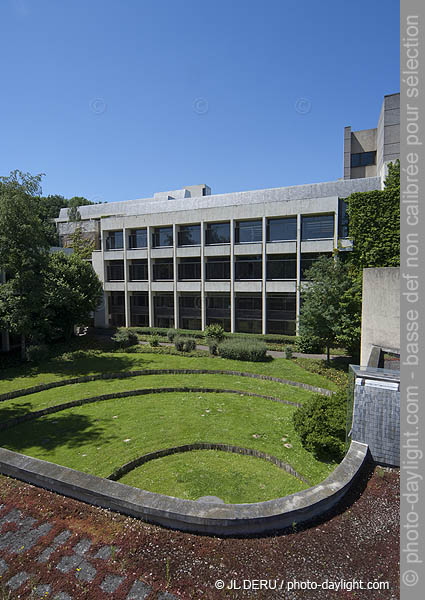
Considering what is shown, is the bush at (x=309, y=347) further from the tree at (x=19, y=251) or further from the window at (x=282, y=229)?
the tree at (x=19, y=251)

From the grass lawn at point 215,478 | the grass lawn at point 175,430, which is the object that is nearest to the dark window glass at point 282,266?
the grass lawn at point 175,430

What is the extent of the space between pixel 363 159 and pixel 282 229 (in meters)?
14.6

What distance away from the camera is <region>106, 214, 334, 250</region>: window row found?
3003 centimetres

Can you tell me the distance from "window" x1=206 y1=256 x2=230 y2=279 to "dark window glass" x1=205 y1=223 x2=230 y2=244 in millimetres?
1736

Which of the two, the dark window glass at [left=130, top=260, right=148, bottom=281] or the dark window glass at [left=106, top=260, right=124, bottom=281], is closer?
the dark window glass at [left=130, top=260, right=148, bottom=281]

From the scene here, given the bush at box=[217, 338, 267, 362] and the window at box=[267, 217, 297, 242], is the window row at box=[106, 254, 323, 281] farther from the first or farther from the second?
the bush at box=[217, 338, 267, 362]

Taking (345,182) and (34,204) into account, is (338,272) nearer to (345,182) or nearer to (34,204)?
(345,182)

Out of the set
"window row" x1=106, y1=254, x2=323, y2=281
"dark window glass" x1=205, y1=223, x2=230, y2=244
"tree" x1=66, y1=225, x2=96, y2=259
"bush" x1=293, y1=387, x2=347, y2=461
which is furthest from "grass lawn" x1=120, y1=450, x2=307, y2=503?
"tree" x1=66, y1=225, x2=96, y2=259

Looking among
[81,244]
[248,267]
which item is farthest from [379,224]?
[81,244]

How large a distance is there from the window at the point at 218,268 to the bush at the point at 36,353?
17.5 metres

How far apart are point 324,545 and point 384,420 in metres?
2.99

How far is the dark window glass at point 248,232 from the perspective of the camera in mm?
32688

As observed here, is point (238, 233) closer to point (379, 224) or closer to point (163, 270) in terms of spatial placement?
point (163, 270)
